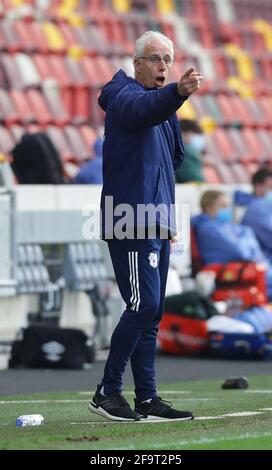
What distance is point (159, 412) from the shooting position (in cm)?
689

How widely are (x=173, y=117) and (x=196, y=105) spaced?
Answer: 13.5 metres

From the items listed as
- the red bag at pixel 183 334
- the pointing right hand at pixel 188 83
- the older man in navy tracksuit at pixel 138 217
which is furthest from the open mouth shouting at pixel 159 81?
the red bag at pixel 183 334

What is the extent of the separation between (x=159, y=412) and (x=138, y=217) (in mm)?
990

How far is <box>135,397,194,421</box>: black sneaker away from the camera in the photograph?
6863 millimetres

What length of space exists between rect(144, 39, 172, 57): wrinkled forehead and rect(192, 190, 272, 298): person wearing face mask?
6.58 metres

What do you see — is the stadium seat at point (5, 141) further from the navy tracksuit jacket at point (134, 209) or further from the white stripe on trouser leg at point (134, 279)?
the white stripe on trouser leg at point (134, 279)

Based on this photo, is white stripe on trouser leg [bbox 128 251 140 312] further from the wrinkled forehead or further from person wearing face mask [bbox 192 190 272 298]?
person wearing face mask [bbox 192 190 272 298]

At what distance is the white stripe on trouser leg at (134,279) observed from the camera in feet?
22.1

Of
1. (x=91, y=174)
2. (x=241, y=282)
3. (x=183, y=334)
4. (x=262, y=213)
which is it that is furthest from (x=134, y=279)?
(x=262, y=213)

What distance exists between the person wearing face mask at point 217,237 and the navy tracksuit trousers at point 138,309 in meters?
6.38

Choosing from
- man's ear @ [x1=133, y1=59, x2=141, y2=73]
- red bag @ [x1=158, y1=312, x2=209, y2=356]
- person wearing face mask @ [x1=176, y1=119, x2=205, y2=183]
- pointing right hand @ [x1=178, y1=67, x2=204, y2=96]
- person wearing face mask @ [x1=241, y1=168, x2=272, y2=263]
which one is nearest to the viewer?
pointing right hand @ [x1=178, y1=67, x2=204, y2=96]

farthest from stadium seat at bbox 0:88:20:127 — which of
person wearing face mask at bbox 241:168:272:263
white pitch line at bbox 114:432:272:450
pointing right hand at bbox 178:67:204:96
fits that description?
white pitch line at bbox 114:432:272:450

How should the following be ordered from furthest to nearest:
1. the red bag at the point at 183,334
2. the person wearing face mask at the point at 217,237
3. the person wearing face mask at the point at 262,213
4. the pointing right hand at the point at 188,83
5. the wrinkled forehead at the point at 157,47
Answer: the person wearing face mask at the point at 262,213 < the person wearing face mask at the point at 217,237 < the red bag at the point at 183,334 < the wrinkled forehead at the point at 157,47 < the pointing right hand at the point at 188,83

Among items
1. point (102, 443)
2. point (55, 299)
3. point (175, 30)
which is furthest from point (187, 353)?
point (175, 30)
